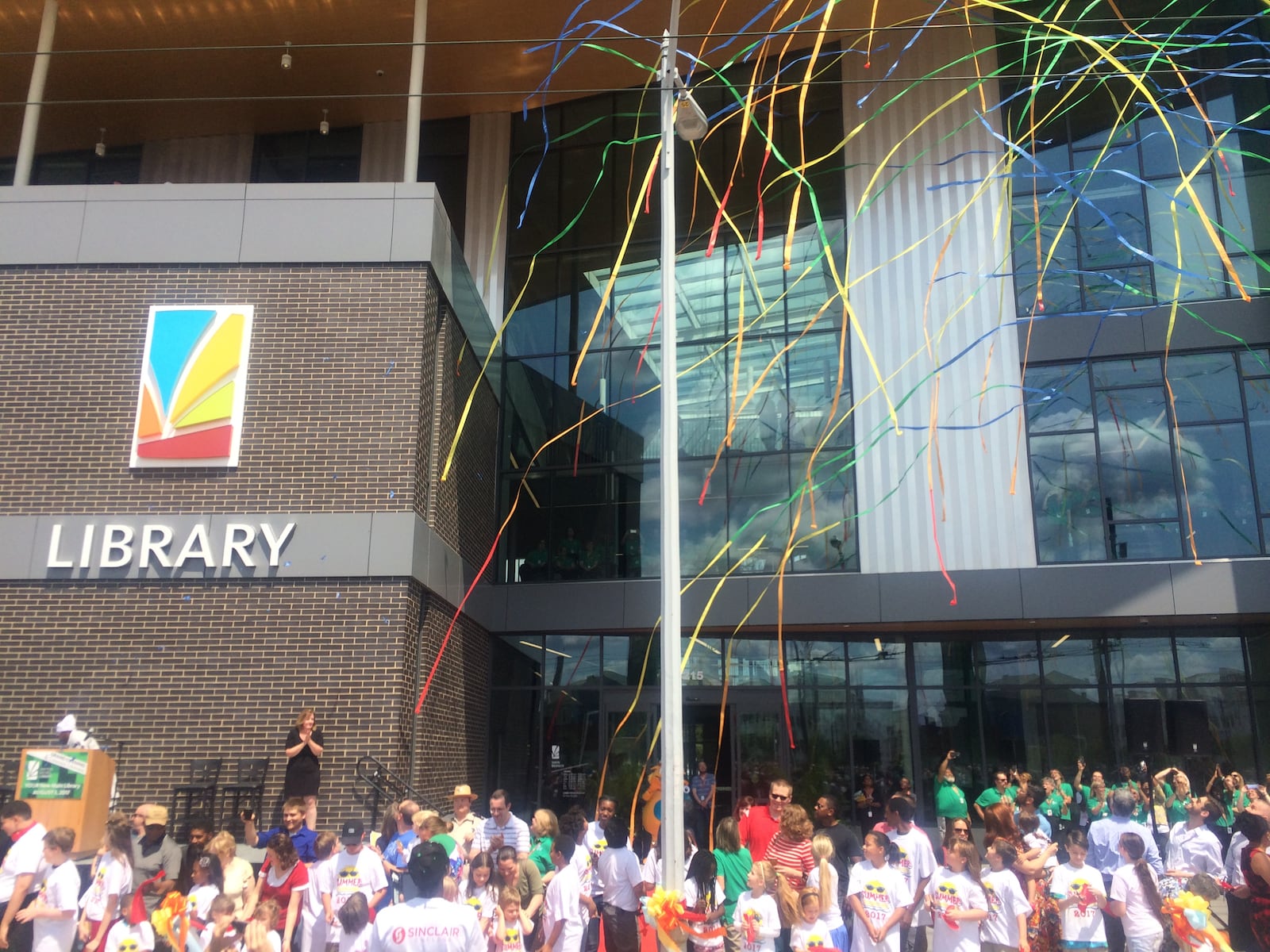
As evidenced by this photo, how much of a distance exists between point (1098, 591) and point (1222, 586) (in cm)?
163

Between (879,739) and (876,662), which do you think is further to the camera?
(876,662)

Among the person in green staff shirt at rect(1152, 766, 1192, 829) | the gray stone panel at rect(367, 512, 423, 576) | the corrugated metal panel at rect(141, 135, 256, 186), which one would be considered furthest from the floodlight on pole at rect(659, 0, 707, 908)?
the corrugated metal panel at rect(141, 135, 256, 186)

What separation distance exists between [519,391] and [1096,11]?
11411mm

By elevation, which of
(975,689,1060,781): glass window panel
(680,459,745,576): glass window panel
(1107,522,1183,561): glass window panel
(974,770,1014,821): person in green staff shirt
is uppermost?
(680,459,745,576): glass window panel

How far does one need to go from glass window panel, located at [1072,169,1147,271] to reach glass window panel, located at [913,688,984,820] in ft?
23.1

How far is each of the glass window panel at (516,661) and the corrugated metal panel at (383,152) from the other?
8.60 meters

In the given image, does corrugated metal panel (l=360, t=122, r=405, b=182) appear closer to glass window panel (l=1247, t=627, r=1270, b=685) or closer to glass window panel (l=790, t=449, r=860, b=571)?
glass window panel (l=790, t=449, r=860, b=571)

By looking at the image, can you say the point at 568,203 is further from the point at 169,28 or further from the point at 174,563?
the point at 174,563

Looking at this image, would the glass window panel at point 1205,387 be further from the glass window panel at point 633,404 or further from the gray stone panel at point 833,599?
the glass window panel at point 633,404

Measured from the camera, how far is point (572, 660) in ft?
57.3

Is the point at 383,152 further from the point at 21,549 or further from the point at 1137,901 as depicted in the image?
the point at 1137,901

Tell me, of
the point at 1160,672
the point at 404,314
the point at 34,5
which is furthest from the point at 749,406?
the point at 34,5

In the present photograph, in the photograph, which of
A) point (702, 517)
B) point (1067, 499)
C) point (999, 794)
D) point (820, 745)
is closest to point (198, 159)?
point (702, 517)

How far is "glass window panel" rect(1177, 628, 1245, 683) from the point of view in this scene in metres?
15.6
